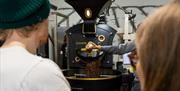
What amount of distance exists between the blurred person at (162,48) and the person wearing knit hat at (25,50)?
1.33ft

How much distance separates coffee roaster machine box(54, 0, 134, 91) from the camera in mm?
2307

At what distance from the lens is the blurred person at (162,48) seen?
A: 58 centimetres

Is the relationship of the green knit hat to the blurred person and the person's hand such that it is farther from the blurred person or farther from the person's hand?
the person's hand

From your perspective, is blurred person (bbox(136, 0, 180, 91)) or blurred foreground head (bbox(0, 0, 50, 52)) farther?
blurred foreground head (bbox(0, 0, 50, 52))

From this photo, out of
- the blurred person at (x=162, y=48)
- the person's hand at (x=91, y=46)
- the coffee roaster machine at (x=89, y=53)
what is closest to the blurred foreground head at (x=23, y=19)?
the blurred person at (x=162, y=48)

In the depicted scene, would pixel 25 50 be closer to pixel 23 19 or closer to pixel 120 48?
pixel 23 19

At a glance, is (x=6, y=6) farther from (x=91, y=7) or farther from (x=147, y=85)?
(x=91, y=7)

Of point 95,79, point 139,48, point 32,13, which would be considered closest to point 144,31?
point 139,48

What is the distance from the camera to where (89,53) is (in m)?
2.46

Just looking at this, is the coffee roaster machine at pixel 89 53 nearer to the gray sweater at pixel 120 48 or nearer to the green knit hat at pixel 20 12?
the gray sweater at pixel 120 48

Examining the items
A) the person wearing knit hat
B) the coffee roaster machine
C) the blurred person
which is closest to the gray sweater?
the coffee roaster machine

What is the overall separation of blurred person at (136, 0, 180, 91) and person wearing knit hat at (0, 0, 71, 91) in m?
0.41

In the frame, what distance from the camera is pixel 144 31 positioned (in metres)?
0.61

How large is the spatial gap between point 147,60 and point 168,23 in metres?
Answer: 0.09
